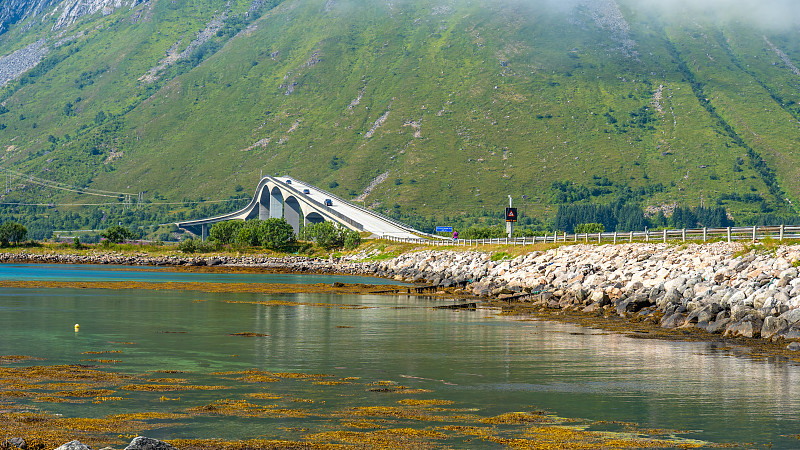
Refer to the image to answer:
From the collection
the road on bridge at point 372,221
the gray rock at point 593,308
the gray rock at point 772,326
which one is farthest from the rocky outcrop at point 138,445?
the road on bridge at point 372,221

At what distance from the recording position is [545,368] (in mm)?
25469

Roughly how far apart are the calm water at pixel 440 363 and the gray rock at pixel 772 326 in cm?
263

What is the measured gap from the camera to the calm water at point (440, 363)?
18.2 m

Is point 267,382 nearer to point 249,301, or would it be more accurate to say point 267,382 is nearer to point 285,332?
point 285,332

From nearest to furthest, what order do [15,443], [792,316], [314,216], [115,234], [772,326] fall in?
[15,443] → [792,316] → [772,326] → [115,234] → [314,216]

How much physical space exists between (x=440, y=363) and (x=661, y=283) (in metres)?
19.5

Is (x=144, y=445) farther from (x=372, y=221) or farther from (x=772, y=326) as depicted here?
(x=372, y=221)

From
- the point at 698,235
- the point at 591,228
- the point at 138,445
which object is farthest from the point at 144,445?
the point at 591,228

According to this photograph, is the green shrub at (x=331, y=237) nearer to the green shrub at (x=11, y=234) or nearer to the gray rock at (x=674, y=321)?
the green shrub at (x=11, y=234)

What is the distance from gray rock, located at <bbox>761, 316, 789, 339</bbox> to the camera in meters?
30.9

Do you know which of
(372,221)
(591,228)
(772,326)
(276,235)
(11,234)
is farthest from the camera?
(372,221)

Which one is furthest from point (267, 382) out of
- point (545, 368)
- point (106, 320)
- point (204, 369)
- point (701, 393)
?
point (106, 320)

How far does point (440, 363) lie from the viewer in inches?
1039

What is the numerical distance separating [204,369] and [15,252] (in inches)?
5731
